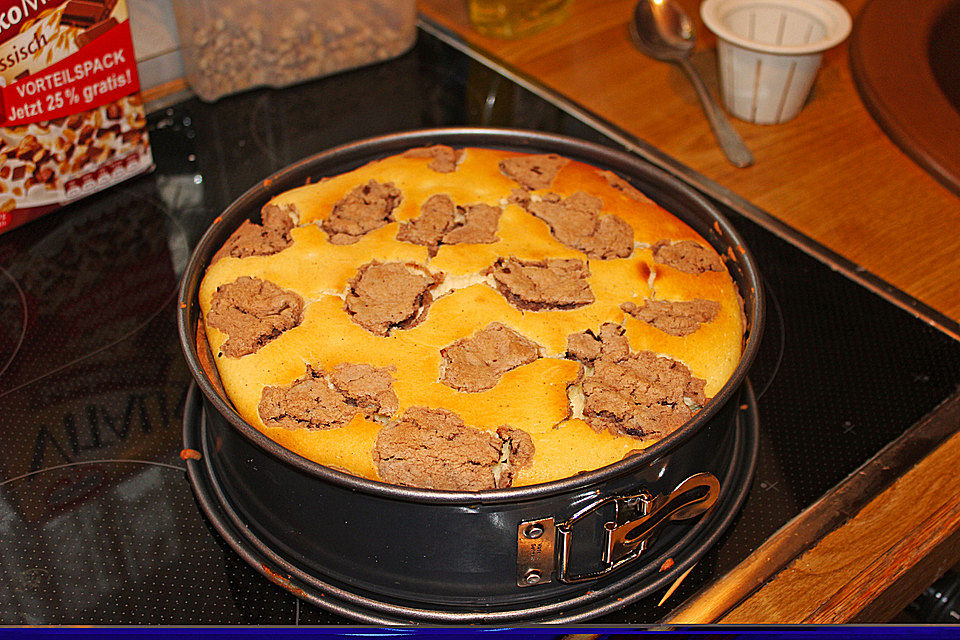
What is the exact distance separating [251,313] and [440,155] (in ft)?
1.07

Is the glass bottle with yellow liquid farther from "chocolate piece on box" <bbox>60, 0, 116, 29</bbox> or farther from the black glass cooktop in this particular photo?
"chocolate piece on box" <bbox>60, 0, 116, 29</bbox>

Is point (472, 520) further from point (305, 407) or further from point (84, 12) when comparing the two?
point (84, 12)

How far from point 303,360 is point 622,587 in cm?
37

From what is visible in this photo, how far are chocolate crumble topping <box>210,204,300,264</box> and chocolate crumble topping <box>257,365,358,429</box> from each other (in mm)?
193

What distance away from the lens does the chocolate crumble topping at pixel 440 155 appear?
3.41 ft

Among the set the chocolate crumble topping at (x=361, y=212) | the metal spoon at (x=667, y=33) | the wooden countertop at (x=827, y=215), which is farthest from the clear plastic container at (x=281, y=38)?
the chocolate crumble topping at (x=361, y=212)

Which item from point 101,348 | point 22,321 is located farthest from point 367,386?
point 22,321

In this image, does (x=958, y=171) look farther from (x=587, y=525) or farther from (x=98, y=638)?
(x=98, y=638)

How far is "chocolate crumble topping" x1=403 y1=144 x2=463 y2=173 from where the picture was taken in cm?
104

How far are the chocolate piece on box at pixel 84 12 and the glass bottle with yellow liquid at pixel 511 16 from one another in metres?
0.65

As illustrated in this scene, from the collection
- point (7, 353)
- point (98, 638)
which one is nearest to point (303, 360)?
point (98, 638)

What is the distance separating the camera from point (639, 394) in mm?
794

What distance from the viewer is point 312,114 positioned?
144cm

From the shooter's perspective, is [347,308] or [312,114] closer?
[347,308]
